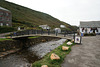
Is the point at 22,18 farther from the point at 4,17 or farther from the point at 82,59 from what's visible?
the point at 82,59

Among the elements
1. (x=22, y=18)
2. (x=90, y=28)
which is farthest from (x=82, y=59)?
(x=22, y=18)

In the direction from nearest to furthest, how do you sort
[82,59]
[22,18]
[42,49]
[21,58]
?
[82,59] < [21,58] < [42,49] < [22,18]

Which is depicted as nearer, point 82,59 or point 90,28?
point 82,59

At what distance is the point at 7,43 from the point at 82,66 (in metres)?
19.5

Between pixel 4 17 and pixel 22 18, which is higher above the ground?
pixel 22 18

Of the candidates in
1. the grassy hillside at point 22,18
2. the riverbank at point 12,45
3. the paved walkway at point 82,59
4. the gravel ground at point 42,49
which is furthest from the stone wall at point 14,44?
the grassy hillside at point 22,18

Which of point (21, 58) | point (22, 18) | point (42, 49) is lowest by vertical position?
point (21, 58)

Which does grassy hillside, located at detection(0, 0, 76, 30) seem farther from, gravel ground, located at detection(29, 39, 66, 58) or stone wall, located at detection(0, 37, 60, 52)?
gravel ground, located at detection(29, 39, 66, 58)

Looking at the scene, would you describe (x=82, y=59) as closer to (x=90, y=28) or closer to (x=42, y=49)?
(x=42, y=49)

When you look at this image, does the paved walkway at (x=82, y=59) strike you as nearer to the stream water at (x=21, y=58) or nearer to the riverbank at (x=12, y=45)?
the stream water at (x=21, y=58)

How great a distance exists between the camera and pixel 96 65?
5.01 m

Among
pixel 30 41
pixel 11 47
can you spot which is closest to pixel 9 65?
pixel 11 47

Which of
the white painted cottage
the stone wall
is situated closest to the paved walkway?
the stone wall

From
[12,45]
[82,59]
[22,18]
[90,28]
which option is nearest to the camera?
[82,59]
